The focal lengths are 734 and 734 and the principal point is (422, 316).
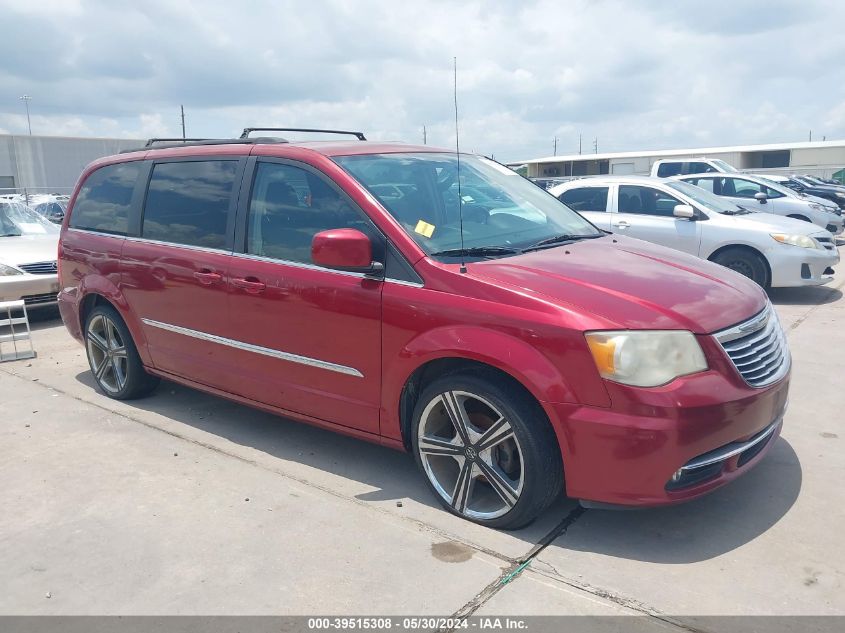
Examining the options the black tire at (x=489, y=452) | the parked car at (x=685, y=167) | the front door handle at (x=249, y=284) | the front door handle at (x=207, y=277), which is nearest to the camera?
the black tire at (x=489, y=452)

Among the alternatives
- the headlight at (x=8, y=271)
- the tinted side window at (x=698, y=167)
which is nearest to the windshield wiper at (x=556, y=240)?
the headlight at (x=8, y=271)

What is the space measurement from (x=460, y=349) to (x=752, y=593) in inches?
60.6

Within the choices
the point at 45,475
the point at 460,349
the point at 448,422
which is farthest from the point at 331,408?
the point at 45,475

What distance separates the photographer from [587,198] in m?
10.2

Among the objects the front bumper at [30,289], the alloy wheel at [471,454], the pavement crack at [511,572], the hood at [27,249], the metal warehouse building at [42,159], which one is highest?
the metal warehouse building at [42,159]

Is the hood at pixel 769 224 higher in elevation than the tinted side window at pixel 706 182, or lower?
lower

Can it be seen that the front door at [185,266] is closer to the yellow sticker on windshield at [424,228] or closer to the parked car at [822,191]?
the yellow sticker on windshield at [424,228]

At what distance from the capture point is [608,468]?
3.09 meters

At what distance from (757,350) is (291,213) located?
8.34 ft

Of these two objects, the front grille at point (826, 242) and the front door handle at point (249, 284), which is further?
the front grille at point (826, 242)

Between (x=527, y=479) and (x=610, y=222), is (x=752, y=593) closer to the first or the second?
(x=527, y=479)

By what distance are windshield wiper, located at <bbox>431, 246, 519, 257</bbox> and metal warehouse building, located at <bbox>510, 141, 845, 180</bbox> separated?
119 feet

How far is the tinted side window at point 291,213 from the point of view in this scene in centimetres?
396

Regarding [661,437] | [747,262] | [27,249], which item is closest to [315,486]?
[661,437]
